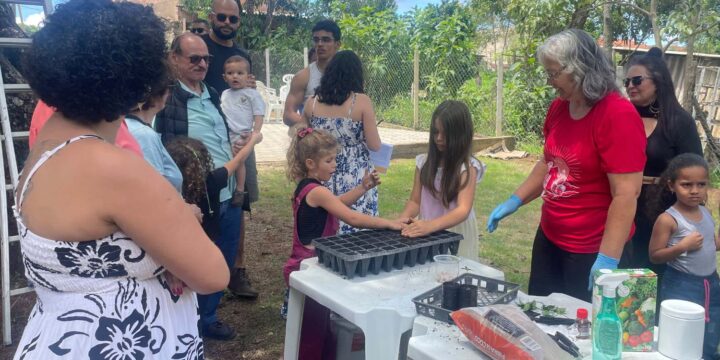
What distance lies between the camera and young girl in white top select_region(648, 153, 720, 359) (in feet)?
9.07

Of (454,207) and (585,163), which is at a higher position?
(585,163)

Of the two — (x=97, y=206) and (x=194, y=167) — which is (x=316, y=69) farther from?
(x=97, y=206)

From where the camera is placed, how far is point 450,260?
2.37 m

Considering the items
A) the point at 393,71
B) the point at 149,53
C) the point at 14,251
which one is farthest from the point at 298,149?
the point at 393,71

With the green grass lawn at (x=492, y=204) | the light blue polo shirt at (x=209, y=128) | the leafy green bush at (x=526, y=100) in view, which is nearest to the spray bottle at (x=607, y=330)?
the light blue polo shirt at (x=209, y=128)

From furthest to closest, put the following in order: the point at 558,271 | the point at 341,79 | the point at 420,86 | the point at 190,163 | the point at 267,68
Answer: the point at 267,68
the point at 420,86
the point at 341,79
the point at 558,271
the point at 190,163

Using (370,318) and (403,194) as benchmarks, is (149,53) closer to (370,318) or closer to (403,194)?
(370,318)

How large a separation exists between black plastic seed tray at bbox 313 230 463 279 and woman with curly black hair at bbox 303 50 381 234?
1.10 meters

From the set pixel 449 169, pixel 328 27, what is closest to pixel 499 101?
pixel 328 27

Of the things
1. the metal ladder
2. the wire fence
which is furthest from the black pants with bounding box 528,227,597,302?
the wire fence

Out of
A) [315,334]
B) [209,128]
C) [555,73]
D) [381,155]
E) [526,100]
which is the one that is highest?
[555,73]

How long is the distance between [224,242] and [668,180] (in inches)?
99.6

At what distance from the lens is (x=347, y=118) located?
379cm

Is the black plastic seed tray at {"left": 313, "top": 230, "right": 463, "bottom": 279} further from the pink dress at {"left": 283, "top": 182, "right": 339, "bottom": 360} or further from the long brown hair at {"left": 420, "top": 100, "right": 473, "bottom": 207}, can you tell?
the long brown hair at {"left": 420, "top": 100, "right": 473, "bottom": 207}
